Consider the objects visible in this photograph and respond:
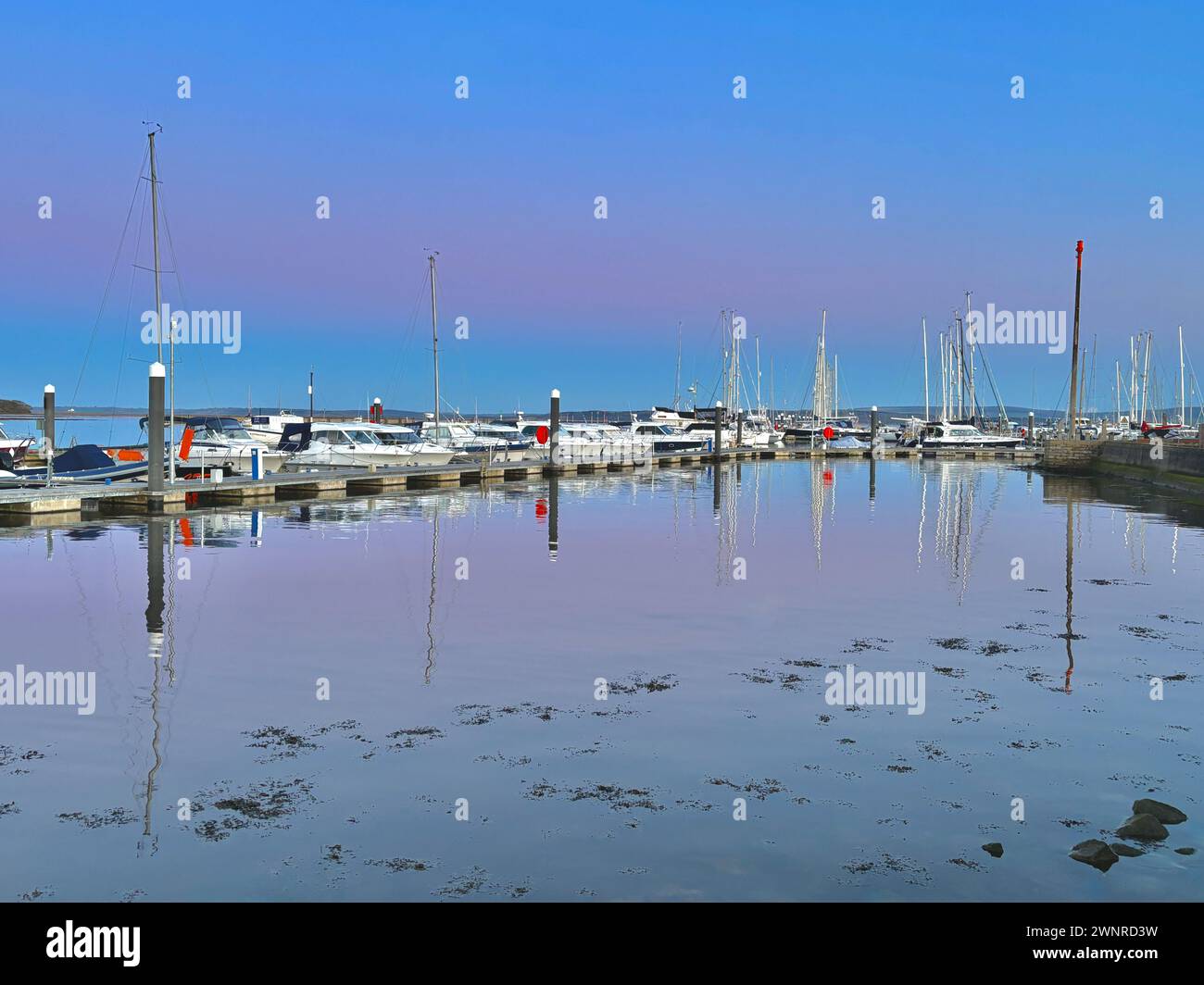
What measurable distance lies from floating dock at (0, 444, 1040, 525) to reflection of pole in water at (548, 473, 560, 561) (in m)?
2.71

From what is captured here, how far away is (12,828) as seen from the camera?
7.18 m

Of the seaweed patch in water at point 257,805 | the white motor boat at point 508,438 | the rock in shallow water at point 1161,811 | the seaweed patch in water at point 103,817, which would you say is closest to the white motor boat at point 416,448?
the white motor boat at point 508,438

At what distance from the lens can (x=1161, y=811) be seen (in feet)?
24.9

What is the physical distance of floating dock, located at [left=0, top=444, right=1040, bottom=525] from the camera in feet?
92.8

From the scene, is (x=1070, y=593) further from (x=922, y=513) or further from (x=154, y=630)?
(x=922, y=513)

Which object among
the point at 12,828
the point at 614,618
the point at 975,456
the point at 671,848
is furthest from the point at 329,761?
the point at 975,456

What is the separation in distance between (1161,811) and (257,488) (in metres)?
30.3

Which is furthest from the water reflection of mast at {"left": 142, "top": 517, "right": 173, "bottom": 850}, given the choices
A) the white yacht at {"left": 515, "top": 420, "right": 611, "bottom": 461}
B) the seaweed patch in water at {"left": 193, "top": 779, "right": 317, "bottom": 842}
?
the white yacht at {"left": 515, "top": 420, "right": 611, "bottom": 461}

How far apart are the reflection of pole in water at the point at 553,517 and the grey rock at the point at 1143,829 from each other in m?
15.3

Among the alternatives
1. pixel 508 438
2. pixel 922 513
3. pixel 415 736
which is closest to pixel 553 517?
pixel 922 513

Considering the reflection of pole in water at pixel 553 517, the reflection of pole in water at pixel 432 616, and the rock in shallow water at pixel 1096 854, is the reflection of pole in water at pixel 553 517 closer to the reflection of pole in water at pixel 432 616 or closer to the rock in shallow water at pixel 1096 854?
the reflection of pole in water at pixel 432 616

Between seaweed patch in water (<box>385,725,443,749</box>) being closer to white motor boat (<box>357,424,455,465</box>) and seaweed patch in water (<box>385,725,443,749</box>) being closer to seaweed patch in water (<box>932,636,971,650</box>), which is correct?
seaweed patch in water (<box>932,636,971,650</box>)

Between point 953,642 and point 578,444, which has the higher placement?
point 578,444
